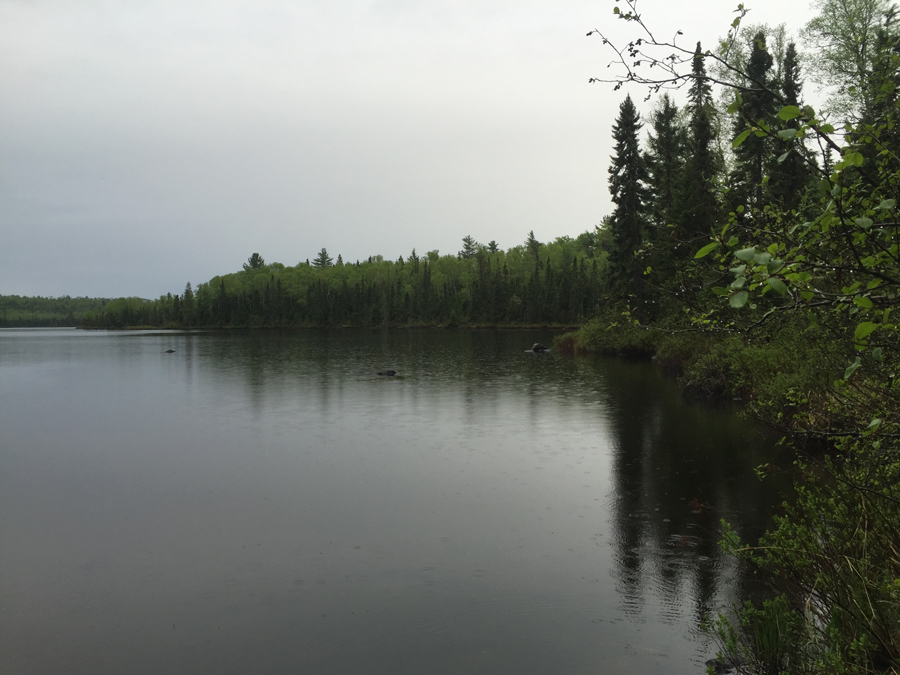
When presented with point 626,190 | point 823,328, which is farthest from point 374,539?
point 626,190

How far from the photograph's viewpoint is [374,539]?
924 centimetres

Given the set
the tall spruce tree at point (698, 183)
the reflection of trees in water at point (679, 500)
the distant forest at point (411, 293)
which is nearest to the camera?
the reflection of trees in water at point (679, 500)

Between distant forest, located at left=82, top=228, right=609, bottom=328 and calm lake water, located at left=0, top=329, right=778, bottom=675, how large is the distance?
3107 inches

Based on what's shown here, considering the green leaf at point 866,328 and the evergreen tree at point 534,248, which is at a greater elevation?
the evergreen tree at point 534,248

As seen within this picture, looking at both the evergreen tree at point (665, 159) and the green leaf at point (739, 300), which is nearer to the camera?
the green leaf at point (739, 300)

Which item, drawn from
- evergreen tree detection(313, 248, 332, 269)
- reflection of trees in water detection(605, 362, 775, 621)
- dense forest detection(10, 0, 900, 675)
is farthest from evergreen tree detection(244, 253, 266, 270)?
reflection of trees in water detection(605, 362, 775, 621)

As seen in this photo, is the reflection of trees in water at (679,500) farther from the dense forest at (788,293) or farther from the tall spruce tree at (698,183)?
the tall spruce tree at (698,183)

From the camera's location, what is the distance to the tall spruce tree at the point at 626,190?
40750mm

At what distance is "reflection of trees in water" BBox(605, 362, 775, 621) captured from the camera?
293 inches

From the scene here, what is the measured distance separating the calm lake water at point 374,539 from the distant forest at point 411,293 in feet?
259

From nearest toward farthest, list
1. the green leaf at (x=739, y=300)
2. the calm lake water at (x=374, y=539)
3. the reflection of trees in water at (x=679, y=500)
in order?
the green leaf at (x=739, y=300) → the calm lake water at (x=374, y=539) → the reflection of trees in water at (x=679, y=500)

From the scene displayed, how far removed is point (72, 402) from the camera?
2461 centimetres

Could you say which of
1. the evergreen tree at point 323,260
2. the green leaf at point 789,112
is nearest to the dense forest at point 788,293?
the green leaf at point 789,112

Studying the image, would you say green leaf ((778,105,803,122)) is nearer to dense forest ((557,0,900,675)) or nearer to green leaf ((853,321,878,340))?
dense forest ((557,0,900,675))
